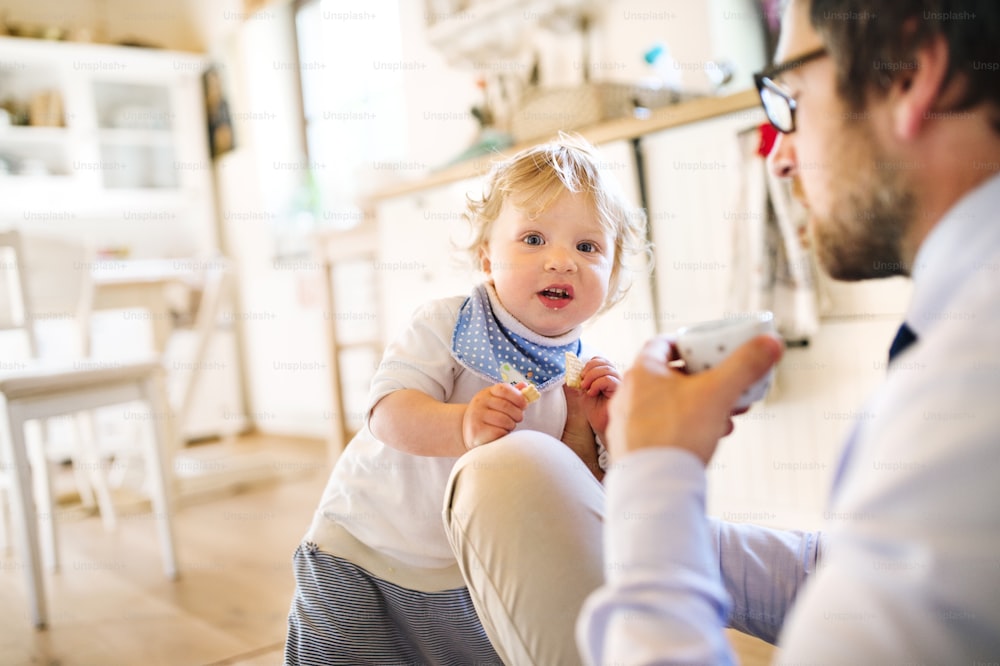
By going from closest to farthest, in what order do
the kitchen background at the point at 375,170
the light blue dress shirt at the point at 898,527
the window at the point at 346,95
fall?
the light blue dress shirt at the point at 898,527, the kitchen background at the point at 375,170, the window at the point at 346,95

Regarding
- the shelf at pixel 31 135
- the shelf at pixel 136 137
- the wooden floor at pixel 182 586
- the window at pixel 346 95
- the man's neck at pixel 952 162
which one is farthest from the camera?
the shelf at pixel 136 137

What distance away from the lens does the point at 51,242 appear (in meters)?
2.62

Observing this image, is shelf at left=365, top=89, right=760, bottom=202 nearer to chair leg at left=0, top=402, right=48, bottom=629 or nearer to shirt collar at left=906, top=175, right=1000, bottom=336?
shirt collar at left=906, top=175, right=1000, bottom=336

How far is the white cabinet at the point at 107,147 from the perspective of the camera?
184 inches

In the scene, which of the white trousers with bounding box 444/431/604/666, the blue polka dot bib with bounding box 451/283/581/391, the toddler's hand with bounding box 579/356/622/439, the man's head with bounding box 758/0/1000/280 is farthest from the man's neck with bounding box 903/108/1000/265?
the blue polka dot bib with bounding box 451/283/581/391

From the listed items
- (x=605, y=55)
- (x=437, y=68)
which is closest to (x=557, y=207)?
(x=605, y=55)

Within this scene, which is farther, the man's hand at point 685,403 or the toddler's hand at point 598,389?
the toddler's hand at point 598,389

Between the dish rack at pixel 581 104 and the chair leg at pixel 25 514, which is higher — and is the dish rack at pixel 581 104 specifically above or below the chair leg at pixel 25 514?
above

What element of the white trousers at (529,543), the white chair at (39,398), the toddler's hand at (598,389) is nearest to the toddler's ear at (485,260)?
the toddler's hand at (598,389)

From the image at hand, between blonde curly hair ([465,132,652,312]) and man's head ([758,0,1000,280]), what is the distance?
48 cm

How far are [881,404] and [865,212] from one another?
0.17m

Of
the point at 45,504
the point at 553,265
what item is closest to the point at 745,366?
the point at 553,265

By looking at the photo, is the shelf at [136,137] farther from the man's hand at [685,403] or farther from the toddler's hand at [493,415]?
the man's hand at [685,403]

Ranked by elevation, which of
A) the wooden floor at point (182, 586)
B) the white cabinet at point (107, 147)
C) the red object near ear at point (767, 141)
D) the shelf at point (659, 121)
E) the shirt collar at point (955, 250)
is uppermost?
the white cabinet at point (107, 147)
